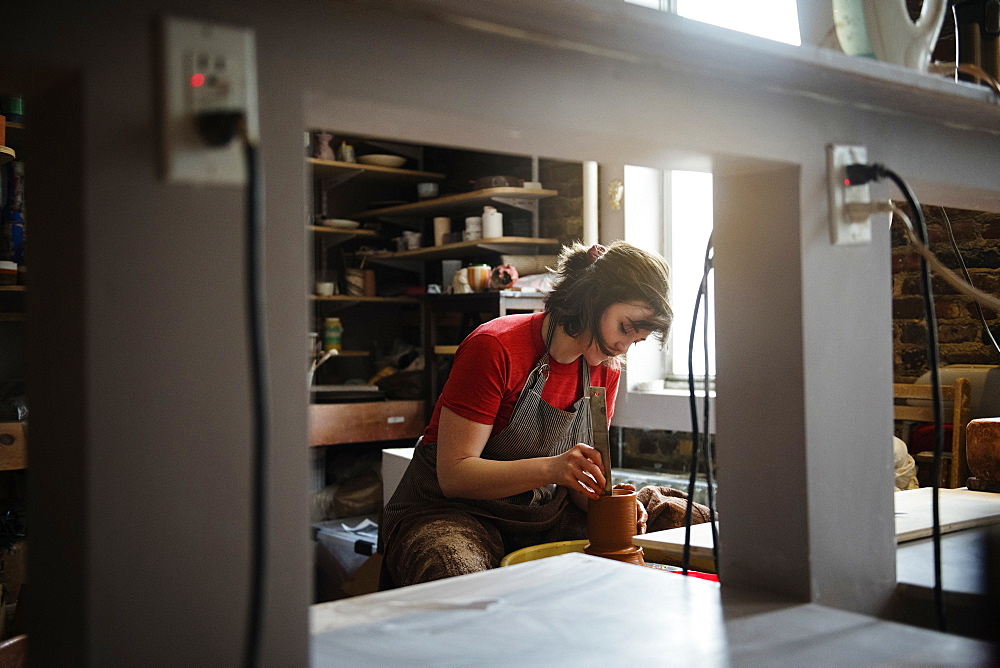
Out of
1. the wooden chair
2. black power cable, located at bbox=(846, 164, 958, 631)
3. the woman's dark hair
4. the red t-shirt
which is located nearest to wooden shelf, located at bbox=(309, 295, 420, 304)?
the red t-shirt

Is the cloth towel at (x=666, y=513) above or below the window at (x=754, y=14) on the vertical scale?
below

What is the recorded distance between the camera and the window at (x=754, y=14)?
354 centimetres

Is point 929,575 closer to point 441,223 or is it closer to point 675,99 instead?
point 675,99

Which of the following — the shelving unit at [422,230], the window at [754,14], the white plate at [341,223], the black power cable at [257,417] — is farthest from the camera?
the white plate at [341,223]

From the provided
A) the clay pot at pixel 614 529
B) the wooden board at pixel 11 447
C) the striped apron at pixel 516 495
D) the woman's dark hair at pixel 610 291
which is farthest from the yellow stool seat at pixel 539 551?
the wooden board at pixel 11 447

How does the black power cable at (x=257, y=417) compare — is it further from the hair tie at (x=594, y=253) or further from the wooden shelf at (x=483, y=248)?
the wooden shelf at (x=483, y=248)

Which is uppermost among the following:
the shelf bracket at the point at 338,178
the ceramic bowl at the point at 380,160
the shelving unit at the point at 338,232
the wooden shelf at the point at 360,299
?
the ceramic bowl at the point at 380,160

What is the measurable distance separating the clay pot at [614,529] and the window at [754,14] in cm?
266

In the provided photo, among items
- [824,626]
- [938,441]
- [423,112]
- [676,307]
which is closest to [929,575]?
[938,441]

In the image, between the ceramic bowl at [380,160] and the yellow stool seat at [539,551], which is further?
the ceramic bowl at [380,160]

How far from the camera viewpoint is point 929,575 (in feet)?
3.72

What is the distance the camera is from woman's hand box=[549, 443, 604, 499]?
1.65 meters

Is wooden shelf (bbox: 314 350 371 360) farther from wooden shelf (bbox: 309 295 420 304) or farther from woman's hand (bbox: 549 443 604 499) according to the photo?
woman's hand (bbox: 549 443 604 499)

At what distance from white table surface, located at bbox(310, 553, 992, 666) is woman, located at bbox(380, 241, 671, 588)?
81cm
